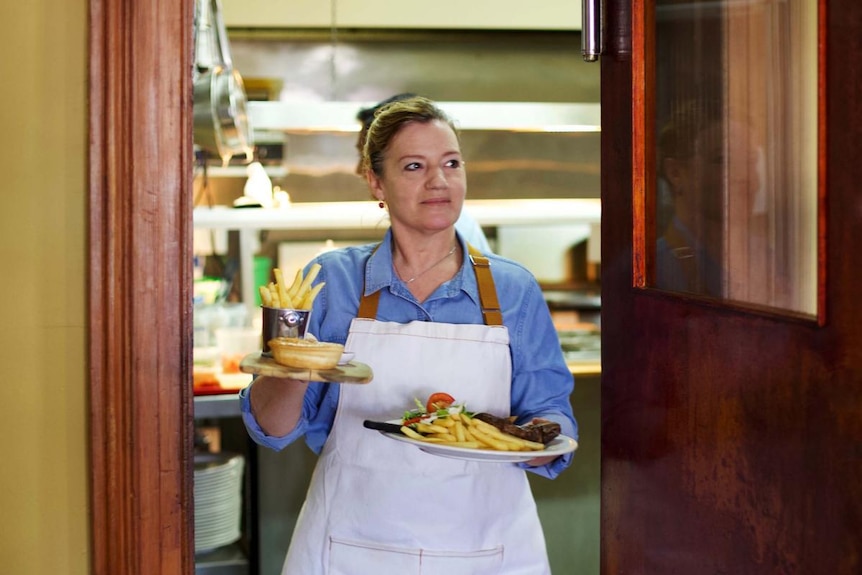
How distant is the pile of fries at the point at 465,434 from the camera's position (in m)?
1.79

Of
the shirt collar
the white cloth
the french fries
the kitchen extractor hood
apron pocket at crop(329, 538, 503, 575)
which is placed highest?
the kitchen extractor hood

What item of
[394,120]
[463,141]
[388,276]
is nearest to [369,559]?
[388,276]

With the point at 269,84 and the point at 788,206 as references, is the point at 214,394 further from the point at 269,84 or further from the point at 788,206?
the point at 788,206

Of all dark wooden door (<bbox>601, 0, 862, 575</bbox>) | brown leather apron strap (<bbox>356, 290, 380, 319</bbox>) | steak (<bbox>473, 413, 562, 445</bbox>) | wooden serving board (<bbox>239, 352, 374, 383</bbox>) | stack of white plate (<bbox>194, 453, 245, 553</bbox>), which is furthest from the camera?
stack of white plate (<bbox>194, 453, 245, 553</bbox>)

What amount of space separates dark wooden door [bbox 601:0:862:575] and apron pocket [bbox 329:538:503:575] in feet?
0.97

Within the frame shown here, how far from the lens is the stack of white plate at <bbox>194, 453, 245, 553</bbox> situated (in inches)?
143

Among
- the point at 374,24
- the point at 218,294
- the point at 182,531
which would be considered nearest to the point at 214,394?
the point at 218,294

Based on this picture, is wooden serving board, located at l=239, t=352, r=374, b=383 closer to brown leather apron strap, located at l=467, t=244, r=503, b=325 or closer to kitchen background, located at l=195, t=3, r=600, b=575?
brown leather apron strap, located at l=467, t=244, r=503, b=325

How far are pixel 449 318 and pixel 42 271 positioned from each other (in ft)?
2.98

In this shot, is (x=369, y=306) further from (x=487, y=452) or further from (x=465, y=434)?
(x=487, y=452)

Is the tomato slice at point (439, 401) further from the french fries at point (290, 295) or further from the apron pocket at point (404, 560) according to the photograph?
the french fries at point (290, 295)

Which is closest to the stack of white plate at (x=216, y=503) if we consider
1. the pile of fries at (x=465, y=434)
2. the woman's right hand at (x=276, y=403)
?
the woman's right hand at (x=276, y=403)

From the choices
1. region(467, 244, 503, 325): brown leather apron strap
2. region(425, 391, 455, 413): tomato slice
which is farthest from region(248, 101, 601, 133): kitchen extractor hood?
region(425, 391, 455, 413): tomato slice

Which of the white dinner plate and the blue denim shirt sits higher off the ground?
the blue denim shirt
